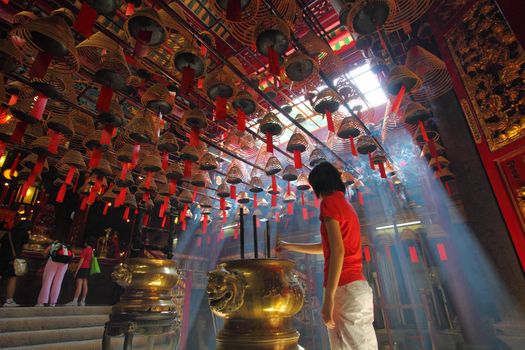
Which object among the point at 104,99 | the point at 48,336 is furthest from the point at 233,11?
the point at 48,336

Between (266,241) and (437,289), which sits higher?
(266,241)

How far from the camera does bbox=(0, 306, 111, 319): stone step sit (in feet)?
14.8

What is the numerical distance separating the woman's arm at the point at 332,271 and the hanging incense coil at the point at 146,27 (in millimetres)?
2367

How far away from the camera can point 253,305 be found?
79cm

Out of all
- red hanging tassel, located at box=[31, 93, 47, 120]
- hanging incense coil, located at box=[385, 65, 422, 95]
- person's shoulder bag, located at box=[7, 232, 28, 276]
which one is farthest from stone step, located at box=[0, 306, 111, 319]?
hanging incense coil, located at box=[385, 65, 422, 95]

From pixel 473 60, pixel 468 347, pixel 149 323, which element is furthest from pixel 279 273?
pixel 468 347

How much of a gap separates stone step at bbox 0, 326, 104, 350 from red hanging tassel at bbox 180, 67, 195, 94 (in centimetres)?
458

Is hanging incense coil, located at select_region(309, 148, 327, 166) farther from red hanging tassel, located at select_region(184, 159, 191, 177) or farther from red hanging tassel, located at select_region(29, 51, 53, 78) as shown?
red hanging tassel, located at select_region(29, 51, 53, 78)

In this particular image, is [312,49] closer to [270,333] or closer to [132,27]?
[132,27]

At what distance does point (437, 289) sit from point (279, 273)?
329 inches

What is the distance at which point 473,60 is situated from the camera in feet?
10.3

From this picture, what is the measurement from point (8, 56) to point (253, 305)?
164 inches

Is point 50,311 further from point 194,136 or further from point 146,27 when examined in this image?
point 146,27

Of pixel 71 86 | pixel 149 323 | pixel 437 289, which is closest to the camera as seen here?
pixel 149 323
